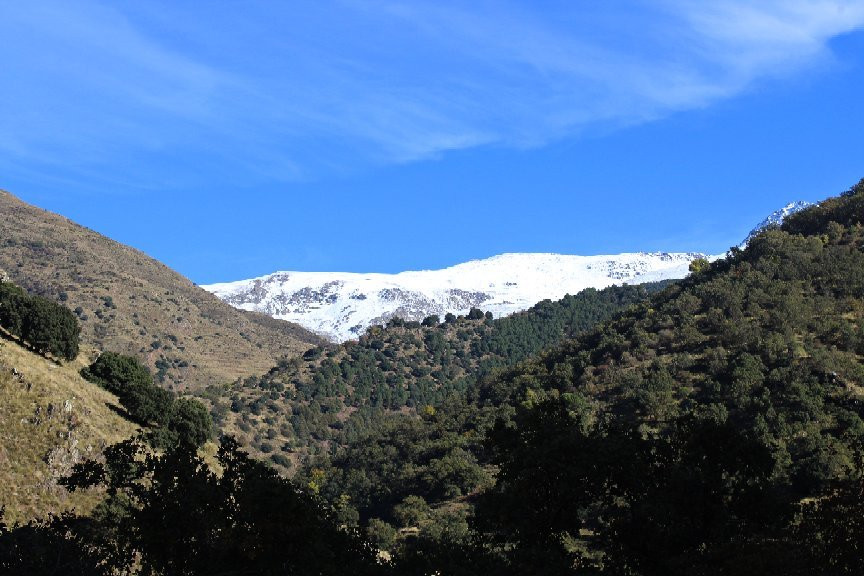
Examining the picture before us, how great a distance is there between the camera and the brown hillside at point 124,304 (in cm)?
14988

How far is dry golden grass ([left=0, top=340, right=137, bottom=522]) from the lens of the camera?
4208cm

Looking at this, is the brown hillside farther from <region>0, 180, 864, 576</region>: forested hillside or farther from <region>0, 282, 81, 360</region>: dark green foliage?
<region>0, 282, 81, 360</region>: dark green foliage

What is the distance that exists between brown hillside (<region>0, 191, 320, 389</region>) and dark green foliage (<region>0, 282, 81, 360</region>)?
→ 3124 inches

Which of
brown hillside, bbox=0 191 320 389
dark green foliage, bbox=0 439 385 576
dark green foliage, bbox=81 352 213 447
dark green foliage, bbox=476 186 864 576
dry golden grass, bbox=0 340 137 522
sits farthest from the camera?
brown hillside, bbox=0 191 320 389

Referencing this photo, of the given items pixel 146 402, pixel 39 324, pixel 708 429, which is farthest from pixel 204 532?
pixel 39 324

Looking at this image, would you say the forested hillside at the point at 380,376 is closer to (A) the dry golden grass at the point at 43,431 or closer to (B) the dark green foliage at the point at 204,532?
(A) the dry golden grass at the point at 43,431

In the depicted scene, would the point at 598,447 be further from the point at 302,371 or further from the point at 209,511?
the point at 302,371

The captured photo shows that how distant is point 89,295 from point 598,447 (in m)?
149

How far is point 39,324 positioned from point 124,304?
4283 inches

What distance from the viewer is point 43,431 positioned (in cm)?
4672

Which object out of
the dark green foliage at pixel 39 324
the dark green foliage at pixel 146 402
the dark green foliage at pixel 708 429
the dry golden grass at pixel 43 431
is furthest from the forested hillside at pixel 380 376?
the dry golden grass at pixel 43 431

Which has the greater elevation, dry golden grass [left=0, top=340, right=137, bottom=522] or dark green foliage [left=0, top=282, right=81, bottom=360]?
dark green foliage [left=0, top=282, right=81, bottom=360]

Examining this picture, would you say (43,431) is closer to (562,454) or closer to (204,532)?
(204,532)

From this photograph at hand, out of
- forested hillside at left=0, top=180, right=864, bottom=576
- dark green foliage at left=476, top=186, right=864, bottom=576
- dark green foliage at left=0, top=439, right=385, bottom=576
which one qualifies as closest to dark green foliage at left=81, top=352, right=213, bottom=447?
forested hillside at left=0, top=180, right=864, bottom=576
